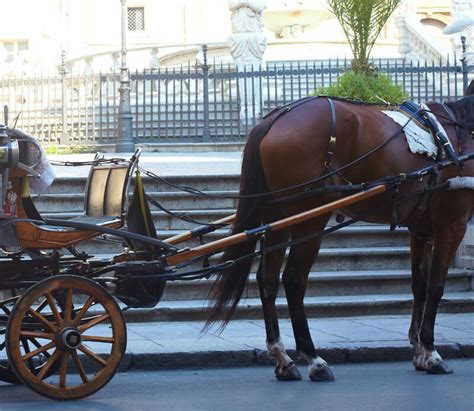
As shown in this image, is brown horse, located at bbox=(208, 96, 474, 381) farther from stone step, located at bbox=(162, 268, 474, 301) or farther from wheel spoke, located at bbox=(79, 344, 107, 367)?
stone step, located at bbox=(162, 268, 474, 301)

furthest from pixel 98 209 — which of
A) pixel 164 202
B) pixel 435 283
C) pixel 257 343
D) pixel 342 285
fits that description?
pixel 164 202

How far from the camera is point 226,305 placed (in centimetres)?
754

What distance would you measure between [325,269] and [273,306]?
3152 millimetres

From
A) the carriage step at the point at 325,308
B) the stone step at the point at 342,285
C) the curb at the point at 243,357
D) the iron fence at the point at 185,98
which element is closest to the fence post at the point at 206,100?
the iron fence at the point at 185,98

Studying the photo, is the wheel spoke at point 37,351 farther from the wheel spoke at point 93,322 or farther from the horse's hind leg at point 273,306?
the horse's hind leg at point 273,306

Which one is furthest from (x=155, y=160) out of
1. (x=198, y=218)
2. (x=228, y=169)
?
(x=198, y=218)

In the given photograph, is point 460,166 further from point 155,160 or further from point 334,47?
point 334,47

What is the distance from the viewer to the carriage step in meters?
9.59

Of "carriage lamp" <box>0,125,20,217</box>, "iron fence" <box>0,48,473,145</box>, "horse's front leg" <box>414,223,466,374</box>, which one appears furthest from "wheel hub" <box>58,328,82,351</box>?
"iron fence" <box>0,48,473,145</box>

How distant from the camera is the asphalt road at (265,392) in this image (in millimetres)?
6551

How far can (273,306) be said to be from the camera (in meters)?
7.59

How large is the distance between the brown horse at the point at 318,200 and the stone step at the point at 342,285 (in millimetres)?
2339

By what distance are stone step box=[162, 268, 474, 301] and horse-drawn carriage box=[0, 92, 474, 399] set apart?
2.12 meters

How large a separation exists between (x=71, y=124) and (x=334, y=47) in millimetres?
10865
